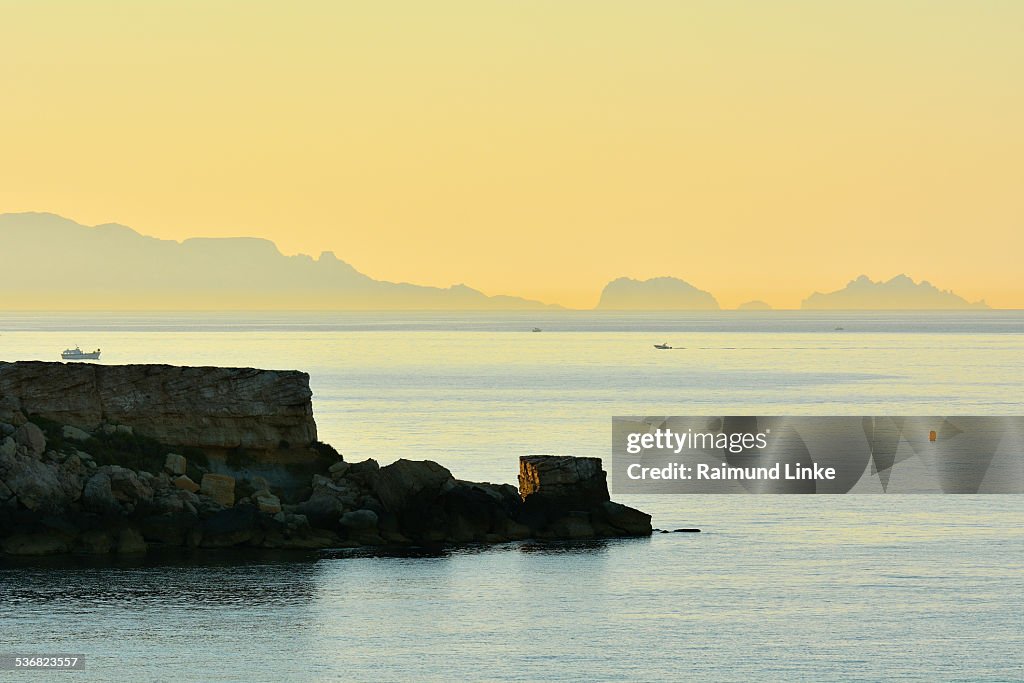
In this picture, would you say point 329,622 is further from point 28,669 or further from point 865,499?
point 865,499

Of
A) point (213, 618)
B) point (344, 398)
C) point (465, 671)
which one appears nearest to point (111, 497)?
point (213, 618)

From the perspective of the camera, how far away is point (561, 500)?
208 ft

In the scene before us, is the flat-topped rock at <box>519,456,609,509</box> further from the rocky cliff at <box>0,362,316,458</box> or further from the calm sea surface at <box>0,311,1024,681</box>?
the rocky cliff at <box>0,362,316,458</box>

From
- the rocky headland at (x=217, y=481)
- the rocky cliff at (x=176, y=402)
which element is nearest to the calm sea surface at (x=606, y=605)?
the rocky headland at (x=217, y=481)

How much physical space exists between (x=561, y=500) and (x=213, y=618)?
740 inches

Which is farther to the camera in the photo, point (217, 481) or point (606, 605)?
point (217, 481)

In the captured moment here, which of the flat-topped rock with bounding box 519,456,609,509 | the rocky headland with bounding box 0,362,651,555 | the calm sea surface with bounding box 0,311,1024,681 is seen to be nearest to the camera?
the calm sea surface with bounding box 0,311,1024,681

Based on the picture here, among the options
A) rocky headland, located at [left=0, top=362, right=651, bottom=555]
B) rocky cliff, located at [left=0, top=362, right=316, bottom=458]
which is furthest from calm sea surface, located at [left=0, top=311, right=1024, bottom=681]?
rocky cliff, located at [left=0, top=362, right=316, bottom=458]

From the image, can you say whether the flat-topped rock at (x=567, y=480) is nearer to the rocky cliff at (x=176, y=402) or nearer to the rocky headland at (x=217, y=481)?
the rocky headland at (x=217, y=481)

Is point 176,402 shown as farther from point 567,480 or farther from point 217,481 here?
point 567,480

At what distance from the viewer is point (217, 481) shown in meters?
62.2

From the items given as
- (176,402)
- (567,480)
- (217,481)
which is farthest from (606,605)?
(176,402)

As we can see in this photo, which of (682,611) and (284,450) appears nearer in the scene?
(682,611)

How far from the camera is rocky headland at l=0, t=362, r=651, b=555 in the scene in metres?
58.8
